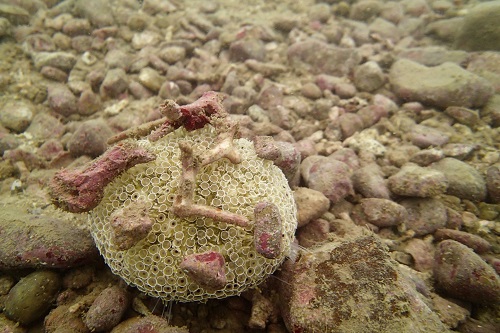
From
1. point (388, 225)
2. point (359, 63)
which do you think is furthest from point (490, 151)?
point (359, 63)

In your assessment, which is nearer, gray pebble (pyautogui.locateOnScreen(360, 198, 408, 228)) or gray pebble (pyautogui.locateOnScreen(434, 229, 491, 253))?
gray pebble (pyautogui.locateOnScreen(434, 229, 491, 253))

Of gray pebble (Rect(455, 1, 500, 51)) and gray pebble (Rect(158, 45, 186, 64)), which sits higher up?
gray pebble (Rect(455, 1, 500, 51))

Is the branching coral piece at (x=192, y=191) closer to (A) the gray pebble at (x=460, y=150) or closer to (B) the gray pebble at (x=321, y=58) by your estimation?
(A) the gray pebble at (x=460, y=150)

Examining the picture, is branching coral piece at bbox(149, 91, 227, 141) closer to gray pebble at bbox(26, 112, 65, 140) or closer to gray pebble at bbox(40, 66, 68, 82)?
gray pebble at bbox(26, 112, 65, 140)

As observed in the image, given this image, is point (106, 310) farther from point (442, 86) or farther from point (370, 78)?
point (442, 86)

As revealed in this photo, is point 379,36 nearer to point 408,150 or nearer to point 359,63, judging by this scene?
point 359,63

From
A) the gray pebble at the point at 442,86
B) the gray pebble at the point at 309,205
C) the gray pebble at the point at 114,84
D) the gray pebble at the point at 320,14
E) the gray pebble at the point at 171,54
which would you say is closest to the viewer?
the gray pebble at the point at 309,205

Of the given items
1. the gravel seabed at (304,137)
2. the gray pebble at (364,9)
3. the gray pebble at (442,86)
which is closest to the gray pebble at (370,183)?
the gravel seabed at (304,137)

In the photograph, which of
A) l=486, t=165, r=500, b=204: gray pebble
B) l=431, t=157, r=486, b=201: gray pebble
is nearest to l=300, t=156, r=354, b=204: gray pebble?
l=431, t=157, r=486, b=201: gray pebble
